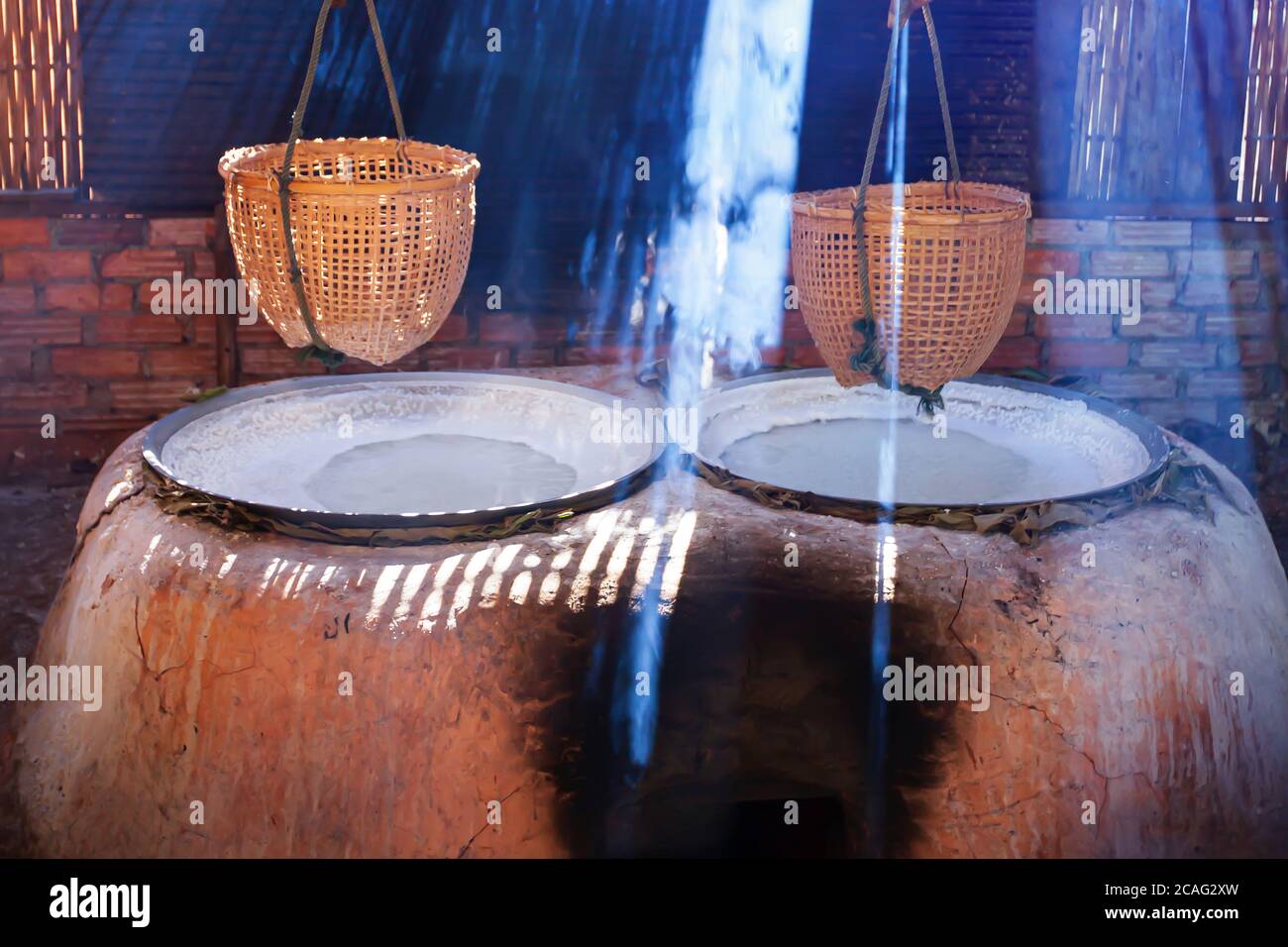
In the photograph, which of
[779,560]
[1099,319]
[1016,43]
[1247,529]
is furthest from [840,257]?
[1099,319]

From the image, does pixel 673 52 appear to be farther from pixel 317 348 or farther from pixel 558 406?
pixel 317 348

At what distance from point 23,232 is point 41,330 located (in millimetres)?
339

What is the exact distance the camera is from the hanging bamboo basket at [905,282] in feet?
7.57

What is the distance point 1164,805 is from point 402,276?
5.20ft

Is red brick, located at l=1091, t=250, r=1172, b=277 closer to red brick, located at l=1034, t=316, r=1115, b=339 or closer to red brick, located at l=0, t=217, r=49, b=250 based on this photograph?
red brick, located at l=1034, t=316, r=1115, b=339

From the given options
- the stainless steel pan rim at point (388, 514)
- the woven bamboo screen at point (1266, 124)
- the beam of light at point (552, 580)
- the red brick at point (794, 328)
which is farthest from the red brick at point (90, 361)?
the woven bamboo screen at point (1266, 124)

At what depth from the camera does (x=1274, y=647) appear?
2400mm

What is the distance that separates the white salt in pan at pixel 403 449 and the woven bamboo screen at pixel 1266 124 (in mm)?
3450

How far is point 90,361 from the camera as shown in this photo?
4.73 meters

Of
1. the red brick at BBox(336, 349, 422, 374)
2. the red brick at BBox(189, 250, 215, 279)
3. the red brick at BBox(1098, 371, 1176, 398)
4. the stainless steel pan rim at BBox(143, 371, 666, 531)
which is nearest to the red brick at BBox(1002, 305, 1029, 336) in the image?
the red brick at BBox(1098, 371, 1176, 398)

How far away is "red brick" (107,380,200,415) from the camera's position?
4766 mm

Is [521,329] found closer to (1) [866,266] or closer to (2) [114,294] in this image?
(2) [114,294]

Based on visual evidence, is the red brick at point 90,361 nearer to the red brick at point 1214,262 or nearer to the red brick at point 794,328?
the red brick at point 794,328

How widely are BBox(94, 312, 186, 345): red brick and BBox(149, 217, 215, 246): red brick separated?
270mm
